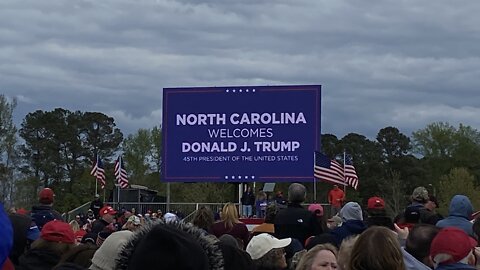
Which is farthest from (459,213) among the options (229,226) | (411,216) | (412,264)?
(229,226)

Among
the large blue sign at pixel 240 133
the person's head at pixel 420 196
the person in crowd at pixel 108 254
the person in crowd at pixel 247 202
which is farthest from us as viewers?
the person in crowd at pixel 247 202

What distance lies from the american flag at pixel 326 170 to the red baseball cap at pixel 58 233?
17941 mm

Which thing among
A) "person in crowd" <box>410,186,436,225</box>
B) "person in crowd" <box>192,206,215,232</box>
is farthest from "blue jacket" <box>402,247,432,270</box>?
"person in crowd" <box>192,206,215,232</box>

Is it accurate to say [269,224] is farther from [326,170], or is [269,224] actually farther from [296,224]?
[326,170]

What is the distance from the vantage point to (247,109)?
25.1 metres

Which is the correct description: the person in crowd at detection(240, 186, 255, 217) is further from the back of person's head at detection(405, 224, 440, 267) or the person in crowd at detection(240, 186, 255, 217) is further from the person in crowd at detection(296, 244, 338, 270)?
the person in crowd at detection(296, 244, 338, 270)

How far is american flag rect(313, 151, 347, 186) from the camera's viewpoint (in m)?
23.7

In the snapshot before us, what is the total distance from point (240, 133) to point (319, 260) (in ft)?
64.5

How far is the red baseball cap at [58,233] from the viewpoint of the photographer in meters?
5.84

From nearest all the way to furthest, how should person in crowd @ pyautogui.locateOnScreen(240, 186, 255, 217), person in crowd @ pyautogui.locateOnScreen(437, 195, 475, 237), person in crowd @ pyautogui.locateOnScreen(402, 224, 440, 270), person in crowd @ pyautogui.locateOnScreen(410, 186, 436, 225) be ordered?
person in crowd @ pyautogui.locateOnScreen(402, 224, 440, 270)
person in crowd @ pyautogui.locateOnScreen(437, 195, 475, 237)
person in crowd @ pyautogui.locateOnScreen(410, 186, 436, 225)
person in crowd @ pyautogui.locateOnScreen(240, 186, 255, 217)

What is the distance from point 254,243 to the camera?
6172mm

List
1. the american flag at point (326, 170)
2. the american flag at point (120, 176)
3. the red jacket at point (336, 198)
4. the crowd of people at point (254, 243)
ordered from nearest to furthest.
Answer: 1. the crowd of people at point (254, 243)
2. the red jacket at point (336, 198)
3. the american flag at point (326, 170)
4. the american flag at point (120, 176)

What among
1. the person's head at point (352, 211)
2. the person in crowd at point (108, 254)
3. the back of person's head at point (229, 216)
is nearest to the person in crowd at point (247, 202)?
the back of person's head at point (229, 216)

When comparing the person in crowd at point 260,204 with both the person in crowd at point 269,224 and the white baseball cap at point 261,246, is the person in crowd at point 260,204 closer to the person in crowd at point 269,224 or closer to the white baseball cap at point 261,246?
the person in crowd at point 269,224
